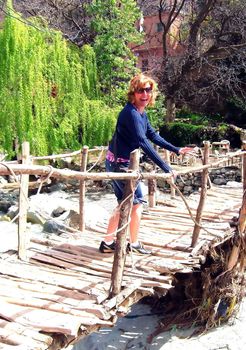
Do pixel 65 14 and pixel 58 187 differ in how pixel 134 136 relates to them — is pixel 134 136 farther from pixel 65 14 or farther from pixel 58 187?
pixel 65 14

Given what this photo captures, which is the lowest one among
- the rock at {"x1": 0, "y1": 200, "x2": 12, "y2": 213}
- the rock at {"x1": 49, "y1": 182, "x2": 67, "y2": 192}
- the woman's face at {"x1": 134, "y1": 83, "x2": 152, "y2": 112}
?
the rock at {"x1": 0, "y1": 200, "x2": 12, "y2": 213}

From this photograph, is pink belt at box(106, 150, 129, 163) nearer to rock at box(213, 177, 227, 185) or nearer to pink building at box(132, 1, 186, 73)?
rock at box(213, 177, 227, 185)

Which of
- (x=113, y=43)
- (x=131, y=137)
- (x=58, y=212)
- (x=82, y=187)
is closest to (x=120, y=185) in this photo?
(x=131, y=137)

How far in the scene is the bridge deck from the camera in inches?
115

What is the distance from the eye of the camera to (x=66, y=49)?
1251 centimetres

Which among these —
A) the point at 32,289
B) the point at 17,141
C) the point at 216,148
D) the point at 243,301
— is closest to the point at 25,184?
the point at 32,289

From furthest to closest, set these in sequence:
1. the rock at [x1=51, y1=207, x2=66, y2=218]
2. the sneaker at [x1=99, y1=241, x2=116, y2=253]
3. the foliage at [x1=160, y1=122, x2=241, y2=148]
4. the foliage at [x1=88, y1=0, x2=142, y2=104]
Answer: the foliage at [x1=160, y1=122, x2=241, y2=148]
the foliage at [x1=88, y1=0, x2=142, y2=104]
the rock at [x1=51, y1=207, x2=66, y2=218]
the sneaker at [x1=99, y1=241, x2=116, y2=253]

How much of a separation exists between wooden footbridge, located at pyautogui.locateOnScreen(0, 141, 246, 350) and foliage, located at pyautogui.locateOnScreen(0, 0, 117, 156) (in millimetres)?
6532

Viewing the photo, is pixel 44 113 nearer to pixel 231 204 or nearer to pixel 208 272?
pixel 231 204

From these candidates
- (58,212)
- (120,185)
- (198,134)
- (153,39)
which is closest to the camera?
(120,185)

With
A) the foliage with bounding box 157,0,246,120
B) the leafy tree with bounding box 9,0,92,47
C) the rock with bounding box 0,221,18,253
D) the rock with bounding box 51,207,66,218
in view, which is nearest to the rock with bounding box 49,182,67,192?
the rock with bounding box 51,207,66,218

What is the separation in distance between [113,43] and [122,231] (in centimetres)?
1127

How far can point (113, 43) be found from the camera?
13.8m

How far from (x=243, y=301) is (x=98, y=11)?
37.1 feet
